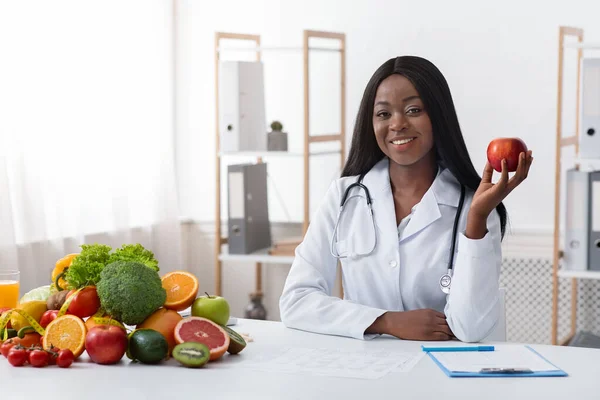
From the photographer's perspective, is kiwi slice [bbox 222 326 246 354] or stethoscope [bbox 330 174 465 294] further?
stethoscope [bbox 330 174 465 294]

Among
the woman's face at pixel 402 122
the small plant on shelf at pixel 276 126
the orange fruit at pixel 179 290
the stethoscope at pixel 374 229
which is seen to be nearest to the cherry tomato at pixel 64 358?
the orange fruit at pixel 179 290

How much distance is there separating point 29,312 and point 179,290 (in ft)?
1.02

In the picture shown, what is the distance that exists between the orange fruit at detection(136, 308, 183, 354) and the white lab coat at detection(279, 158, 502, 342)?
0.41m

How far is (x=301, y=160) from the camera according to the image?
165 inches

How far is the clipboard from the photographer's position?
1.52 m

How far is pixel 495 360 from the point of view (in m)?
1.63

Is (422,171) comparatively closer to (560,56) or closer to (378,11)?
(560,56)

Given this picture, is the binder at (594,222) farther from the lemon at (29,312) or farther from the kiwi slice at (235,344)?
the lemon at (29,312)

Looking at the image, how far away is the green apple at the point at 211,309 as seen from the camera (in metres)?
1.73

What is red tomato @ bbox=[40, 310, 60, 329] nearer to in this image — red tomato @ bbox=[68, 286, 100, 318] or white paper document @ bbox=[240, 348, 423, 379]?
red tomato @ bbox=[68, 286, 100, 318]

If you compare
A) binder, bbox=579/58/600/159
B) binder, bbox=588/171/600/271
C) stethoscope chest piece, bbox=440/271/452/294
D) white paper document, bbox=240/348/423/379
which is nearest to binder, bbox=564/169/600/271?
binder, bbox=588/171/600/271

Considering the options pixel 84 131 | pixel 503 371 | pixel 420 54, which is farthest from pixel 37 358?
pixel 420 54

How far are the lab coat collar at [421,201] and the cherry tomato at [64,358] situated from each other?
0.89 meters

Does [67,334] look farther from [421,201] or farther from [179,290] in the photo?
[421,201]
